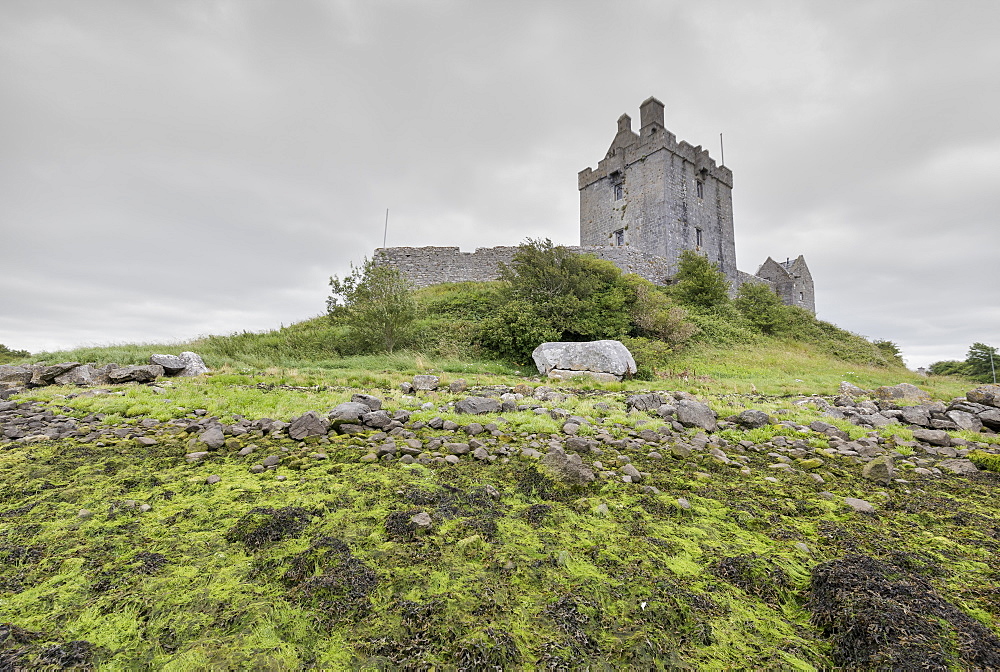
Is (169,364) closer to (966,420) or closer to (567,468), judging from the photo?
(567,468)

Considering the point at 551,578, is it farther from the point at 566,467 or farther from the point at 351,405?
the point at 351,405

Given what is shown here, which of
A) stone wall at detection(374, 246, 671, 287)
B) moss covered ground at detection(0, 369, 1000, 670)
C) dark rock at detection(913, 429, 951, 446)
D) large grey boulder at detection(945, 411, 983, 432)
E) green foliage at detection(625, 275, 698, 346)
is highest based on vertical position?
stone wall at detection(374, 246, 671, 287)

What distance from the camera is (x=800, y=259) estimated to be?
4266cm

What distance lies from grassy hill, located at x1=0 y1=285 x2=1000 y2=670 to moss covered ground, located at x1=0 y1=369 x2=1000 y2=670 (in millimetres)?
12

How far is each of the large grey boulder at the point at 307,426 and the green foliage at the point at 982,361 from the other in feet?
134

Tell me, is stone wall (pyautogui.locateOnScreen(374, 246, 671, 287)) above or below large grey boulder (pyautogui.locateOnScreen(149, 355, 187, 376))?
above

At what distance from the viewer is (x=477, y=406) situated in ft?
19.4

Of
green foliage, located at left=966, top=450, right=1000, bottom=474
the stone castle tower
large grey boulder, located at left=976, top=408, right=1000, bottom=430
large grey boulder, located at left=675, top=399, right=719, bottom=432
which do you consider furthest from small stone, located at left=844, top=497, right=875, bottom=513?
the stone castle tower

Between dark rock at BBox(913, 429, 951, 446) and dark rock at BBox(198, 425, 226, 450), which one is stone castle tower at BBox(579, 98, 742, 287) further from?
dark rock at BBox(198, 425, 226, 450)

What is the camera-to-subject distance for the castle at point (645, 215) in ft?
95.8

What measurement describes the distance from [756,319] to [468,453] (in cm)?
2466

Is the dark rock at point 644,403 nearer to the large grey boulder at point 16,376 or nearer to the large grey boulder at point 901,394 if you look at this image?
the large grey boulder at point 901,394

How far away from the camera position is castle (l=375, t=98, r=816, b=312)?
1149 inches

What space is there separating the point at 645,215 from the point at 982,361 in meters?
26.2
